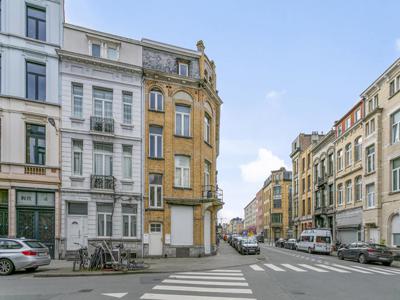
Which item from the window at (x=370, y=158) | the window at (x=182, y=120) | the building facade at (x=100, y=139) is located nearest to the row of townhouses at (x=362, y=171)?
the window at (x=370, y=158)

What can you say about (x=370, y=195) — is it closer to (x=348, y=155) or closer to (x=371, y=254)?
(x=348, y=155)

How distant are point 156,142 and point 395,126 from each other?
61.2 ft

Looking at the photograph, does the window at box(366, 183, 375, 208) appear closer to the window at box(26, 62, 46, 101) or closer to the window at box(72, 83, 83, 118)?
the window at box(72, 83, 83, 118)

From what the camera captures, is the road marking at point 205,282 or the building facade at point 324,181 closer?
the road marking at point 205,282

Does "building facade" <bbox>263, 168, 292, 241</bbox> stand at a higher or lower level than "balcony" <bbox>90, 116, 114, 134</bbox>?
lower

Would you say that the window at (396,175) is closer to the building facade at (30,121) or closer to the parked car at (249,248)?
the parked car at (249,248)

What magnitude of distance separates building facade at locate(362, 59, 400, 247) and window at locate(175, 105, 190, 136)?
16013 millimetres

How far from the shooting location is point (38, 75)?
23.6 m

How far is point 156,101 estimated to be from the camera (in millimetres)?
27094

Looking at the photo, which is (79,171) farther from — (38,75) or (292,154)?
(292,154)

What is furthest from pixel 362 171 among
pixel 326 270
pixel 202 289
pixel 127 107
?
pixel 202 289

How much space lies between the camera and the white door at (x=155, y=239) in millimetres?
25766

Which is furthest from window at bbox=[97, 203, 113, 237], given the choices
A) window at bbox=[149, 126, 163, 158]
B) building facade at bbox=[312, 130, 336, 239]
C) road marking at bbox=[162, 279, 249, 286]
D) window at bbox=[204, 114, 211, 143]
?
building facade at bbox=[312, 130, 336, 239]

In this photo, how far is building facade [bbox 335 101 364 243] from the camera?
39.0 meters
